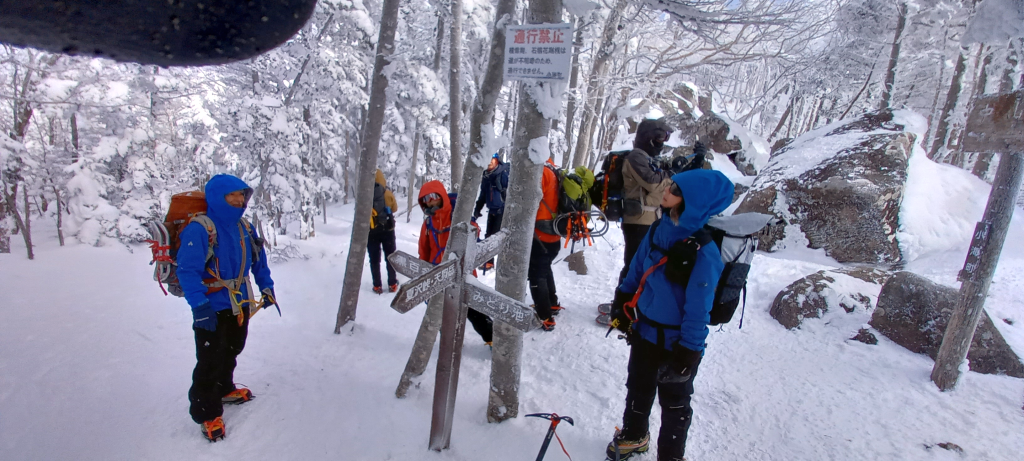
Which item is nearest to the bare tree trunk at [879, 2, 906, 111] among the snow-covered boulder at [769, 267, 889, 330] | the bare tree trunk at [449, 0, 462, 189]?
the snow-covered boulder at [769, 267, 889, 330]

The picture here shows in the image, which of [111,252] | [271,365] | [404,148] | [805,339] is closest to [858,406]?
[805,339]

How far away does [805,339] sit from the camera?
5.01 meters

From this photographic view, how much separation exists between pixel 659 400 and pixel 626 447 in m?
0.45

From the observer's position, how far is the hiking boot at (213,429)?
314 cm

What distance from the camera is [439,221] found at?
4652mm

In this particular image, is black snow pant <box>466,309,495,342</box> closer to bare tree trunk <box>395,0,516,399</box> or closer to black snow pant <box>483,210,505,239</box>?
bare tree trunk <box>395,0,516,399</box>

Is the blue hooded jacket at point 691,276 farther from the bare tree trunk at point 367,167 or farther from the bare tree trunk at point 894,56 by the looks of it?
the bare tree trunk at point 894,56

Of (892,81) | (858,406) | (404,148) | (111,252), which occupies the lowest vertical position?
(111,252)

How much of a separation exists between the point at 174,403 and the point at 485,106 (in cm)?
374

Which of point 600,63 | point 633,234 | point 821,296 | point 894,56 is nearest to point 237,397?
point 633,234

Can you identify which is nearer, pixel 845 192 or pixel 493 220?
pixel 493 220

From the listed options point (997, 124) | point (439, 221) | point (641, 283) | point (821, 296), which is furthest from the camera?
point (821, 296)

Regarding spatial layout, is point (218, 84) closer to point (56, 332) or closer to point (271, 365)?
point (56, 332)

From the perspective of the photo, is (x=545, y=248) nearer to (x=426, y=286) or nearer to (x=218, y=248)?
(x=426, y=286)
